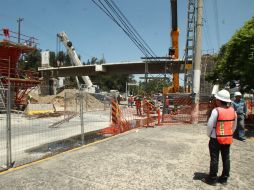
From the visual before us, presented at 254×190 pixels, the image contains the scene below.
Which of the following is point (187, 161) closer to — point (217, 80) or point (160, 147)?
point (160, 147)

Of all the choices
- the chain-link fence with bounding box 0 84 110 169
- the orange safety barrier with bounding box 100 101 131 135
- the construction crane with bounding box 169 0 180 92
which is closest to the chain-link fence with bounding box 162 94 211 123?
the chain-link fence with bounding box 0 84 110 169

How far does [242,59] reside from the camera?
1293cm

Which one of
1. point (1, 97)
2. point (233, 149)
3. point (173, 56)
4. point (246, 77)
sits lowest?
point (233, 149)

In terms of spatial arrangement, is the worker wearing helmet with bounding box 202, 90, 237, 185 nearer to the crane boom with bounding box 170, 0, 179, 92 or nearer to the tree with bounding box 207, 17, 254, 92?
the tree with bounding box 207, 17, 254, 92

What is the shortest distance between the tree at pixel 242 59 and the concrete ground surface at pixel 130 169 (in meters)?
4.32

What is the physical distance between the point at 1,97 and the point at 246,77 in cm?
980

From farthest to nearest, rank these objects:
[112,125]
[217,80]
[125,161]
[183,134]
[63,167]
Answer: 1. [217,80]
2. [112,125]
3. [183,134]
4. [125,161]
5. [63,167]

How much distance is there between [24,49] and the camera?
2903cm

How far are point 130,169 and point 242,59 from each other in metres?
8.53

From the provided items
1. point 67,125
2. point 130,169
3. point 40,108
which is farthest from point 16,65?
point 130,169

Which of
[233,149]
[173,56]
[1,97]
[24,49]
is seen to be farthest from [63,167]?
[24,49]

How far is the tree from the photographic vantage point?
41.2 feet

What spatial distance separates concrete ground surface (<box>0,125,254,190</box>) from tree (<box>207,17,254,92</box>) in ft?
14.2

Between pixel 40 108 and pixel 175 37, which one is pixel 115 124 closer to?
pixel 40 108
